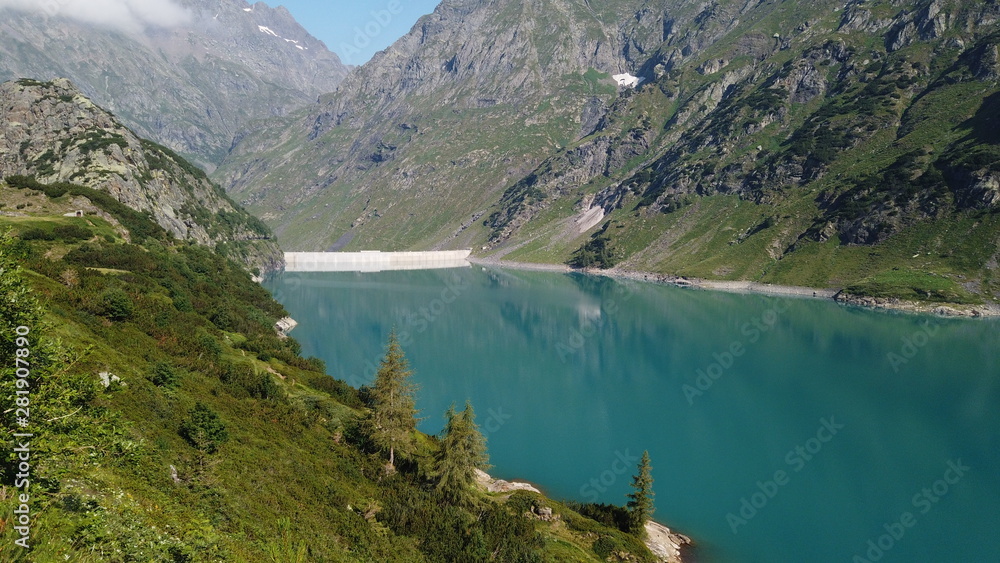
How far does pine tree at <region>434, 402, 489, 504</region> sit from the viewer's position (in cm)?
3105

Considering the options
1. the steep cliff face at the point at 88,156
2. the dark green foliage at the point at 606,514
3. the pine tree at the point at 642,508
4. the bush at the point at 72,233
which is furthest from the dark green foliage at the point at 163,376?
the steep cliff face at the point at 88,156

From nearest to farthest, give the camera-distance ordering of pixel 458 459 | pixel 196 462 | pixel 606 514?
pixel 196 462 < pixel 458 459 < pixel 606 514

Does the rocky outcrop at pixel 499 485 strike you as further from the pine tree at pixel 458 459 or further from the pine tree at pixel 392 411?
the pine tree at pixel 392 411

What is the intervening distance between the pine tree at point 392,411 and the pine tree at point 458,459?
8.85 ft

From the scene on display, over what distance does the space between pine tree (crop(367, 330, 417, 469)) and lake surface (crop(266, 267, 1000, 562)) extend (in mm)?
18521

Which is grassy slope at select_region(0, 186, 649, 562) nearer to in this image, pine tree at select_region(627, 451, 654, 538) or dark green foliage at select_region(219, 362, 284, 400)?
dark green foliage at select_region(219, 362, 284, 400)

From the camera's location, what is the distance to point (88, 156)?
120500 mm

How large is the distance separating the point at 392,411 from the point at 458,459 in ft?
18.8

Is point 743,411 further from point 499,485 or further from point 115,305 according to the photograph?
point 115,305

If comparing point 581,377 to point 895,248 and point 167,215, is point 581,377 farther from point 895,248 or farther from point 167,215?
point 895,248

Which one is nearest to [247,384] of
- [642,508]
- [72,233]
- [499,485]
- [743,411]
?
[499,485]

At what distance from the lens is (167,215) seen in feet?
419

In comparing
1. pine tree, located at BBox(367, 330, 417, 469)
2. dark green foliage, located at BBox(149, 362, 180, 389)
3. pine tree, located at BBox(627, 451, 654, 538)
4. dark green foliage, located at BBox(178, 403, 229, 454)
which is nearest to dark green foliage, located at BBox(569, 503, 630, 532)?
pine tree, located at BBox(627, 451, 654, 538)

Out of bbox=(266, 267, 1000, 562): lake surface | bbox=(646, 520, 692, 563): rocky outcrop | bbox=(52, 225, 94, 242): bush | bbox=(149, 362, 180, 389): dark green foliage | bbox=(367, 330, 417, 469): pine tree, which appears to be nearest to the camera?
bbox=(149, 362, 180, 389): dark green foliage
